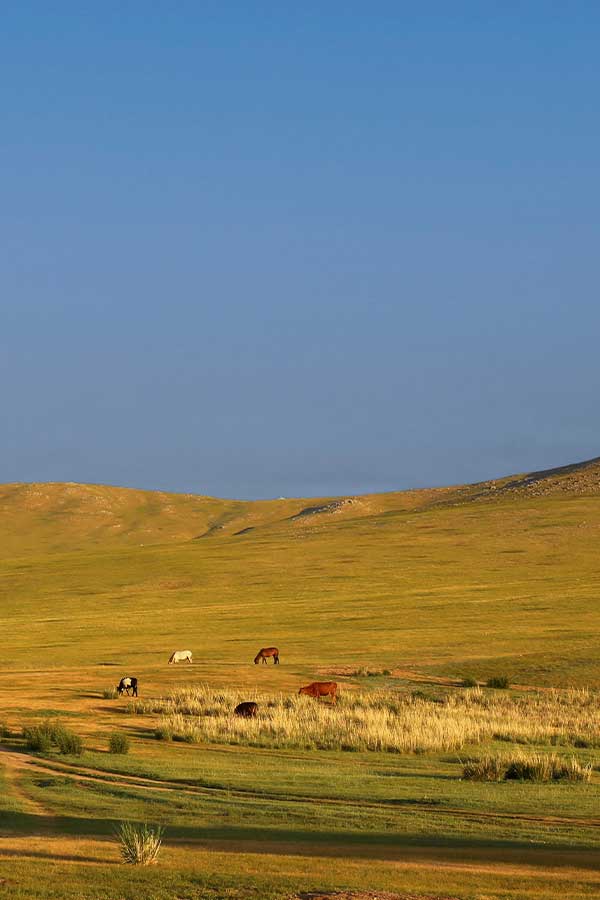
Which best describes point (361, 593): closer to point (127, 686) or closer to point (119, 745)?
point (127, 686)

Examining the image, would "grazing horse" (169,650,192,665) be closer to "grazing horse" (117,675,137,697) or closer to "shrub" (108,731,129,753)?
"grazing horse" (117,675,137,697)

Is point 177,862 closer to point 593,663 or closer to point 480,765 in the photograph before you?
point 480,765

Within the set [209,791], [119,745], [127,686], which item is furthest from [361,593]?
[209,791]

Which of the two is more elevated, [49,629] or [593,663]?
[49,629]

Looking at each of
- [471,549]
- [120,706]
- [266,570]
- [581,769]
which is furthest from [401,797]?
[471,549]

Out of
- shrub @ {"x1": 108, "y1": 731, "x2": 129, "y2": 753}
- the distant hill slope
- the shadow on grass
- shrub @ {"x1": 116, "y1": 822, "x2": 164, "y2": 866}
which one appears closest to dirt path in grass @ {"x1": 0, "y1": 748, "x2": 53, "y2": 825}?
the shadow on grass

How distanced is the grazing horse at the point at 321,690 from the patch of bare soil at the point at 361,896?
76.4 feet

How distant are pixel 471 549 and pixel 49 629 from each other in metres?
44.1

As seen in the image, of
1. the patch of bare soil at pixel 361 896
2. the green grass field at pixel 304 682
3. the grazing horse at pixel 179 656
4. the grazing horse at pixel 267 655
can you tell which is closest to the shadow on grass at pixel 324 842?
the green grass field at pixel 304 682

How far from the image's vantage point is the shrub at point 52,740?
24734 mm

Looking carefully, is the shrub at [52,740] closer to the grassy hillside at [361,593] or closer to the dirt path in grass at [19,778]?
the dirt path in grass at [19,778]

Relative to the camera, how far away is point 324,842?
16.2 meters

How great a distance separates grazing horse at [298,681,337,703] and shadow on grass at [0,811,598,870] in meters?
18.8

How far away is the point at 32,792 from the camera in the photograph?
66.6 ft
